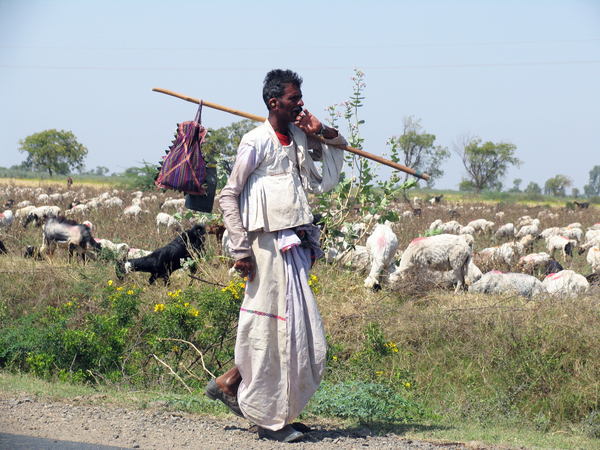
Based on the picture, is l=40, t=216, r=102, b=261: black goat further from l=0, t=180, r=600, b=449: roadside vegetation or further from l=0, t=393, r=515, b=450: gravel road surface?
l=0, t=393, r=515, b=450: gravel road surface

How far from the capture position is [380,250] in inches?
331

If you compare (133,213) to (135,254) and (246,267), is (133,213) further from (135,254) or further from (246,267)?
(246,267)

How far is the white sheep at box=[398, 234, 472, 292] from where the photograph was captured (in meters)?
8.66

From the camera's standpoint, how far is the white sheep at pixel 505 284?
27.2 feet

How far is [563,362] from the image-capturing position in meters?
5.50

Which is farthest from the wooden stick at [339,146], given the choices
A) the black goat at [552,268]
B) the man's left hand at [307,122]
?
the black goat at [552,268]

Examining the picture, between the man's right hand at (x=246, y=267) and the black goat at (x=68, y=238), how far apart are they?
6836 mm

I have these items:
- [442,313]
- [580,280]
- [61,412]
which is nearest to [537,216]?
[580,280]

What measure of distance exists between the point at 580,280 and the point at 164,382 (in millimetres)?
6027

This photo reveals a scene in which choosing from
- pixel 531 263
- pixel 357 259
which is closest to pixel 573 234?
pixel 531 263

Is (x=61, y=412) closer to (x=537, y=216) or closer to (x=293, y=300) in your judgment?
(x=293, y=300)

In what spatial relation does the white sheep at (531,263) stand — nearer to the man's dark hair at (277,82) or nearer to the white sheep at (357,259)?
the white sheep at (357,259)

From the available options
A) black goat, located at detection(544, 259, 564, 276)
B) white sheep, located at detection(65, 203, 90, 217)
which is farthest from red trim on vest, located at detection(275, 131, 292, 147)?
white sheep, located at detection(65, 203, 90, 217)

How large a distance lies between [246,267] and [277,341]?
0.50m
